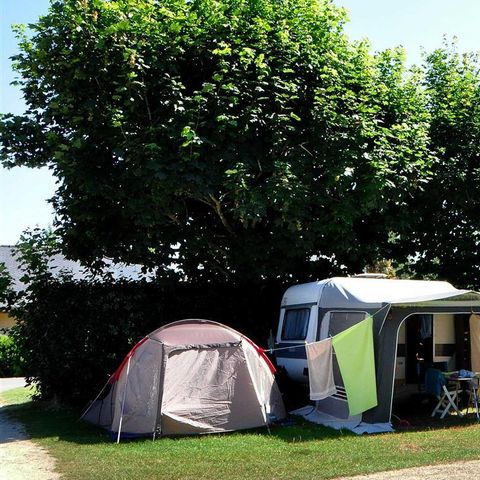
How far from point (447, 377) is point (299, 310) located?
11.3 ft

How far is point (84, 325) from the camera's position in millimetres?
14492

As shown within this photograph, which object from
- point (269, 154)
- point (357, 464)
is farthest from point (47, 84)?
point (357, 464)

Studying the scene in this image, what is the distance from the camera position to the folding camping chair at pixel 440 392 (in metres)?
12.4

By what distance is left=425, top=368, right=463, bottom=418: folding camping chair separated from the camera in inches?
488

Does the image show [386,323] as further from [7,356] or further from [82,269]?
[7,356]

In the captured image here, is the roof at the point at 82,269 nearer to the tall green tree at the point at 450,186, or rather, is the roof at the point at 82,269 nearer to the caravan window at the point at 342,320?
the caravan window at the point at 342,320

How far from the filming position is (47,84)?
13352mm

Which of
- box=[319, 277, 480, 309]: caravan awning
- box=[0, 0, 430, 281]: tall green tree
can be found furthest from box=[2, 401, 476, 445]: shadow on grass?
box=[0, 0, 430, 281]: tall green tree

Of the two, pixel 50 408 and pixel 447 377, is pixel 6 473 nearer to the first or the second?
pixel 50 408

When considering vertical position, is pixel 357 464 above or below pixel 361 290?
below

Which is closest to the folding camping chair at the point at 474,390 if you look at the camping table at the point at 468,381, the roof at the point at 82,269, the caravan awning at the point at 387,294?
the camping table at the point at 468,381

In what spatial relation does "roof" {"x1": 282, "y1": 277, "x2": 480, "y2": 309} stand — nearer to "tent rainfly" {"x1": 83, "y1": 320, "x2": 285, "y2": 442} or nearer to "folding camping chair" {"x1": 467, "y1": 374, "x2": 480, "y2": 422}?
"folding camping chair" {"x1": 467, "y1": 374, "x2": 480, "y2": 422}

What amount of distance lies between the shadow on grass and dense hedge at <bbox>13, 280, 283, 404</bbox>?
804mm

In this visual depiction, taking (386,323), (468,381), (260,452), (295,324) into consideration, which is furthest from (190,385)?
(468,381)
